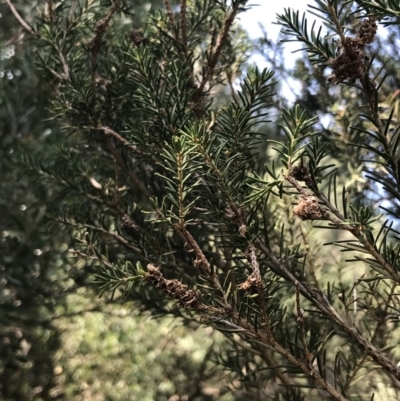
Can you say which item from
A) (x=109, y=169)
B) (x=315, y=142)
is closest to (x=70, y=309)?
(x=109, y=169)

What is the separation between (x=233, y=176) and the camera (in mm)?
306

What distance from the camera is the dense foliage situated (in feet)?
0.90

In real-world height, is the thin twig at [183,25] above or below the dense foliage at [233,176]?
above

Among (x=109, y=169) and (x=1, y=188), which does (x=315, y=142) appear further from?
(x=1, y=188)

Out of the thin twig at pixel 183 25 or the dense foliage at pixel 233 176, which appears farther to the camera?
the thin twig at pixel 183 25

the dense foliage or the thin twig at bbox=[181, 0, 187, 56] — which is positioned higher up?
the thin twig at bbox=[181, 0, 187, 56]

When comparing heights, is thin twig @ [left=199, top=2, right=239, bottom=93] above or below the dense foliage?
above

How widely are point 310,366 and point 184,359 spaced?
769 millimetres

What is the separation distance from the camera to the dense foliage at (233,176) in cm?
27

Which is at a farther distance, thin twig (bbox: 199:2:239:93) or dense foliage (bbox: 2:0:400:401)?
thin twig (bbox: 199:2:239:93)

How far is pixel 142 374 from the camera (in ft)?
3.14

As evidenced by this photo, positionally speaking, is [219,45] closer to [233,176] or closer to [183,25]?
[183,25]

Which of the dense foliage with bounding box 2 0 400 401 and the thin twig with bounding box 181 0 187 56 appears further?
the thin twig with bounding box 181 0 187 56

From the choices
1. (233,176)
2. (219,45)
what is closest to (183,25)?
(219,45)
